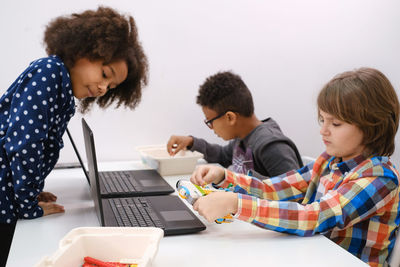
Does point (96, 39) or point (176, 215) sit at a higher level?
point (96, 39)

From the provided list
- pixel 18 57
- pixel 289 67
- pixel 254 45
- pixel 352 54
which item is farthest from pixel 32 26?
pixel 352 54

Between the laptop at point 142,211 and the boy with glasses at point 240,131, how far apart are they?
0.48 meters

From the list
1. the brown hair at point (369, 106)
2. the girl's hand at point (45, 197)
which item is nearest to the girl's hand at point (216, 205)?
the brown hair at point (369, 106)

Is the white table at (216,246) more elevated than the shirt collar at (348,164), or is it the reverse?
the shirt collar at (348,164)

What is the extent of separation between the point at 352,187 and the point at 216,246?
1.12 feet

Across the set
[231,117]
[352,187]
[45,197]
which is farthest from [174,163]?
[352,187]

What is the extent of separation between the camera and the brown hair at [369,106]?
38.2 inches

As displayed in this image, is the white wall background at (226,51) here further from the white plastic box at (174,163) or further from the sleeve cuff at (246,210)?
the sleeve cuff at (246,210)

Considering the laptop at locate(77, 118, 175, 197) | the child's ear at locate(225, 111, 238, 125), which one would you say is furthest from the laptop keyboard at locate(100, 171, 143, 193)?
the child's ear at locate(225, 111, 238, 125)

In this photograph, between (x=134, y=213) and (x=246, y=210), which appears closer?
(x=246, y=210)

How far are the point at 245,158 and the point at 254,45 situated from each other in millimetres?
676

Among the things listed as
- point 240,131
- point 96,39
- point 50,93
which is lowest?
point 240,131

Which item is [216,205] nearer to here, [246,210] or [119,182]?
[246,210]

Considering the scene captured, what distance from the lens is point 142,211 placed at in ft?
3.26
